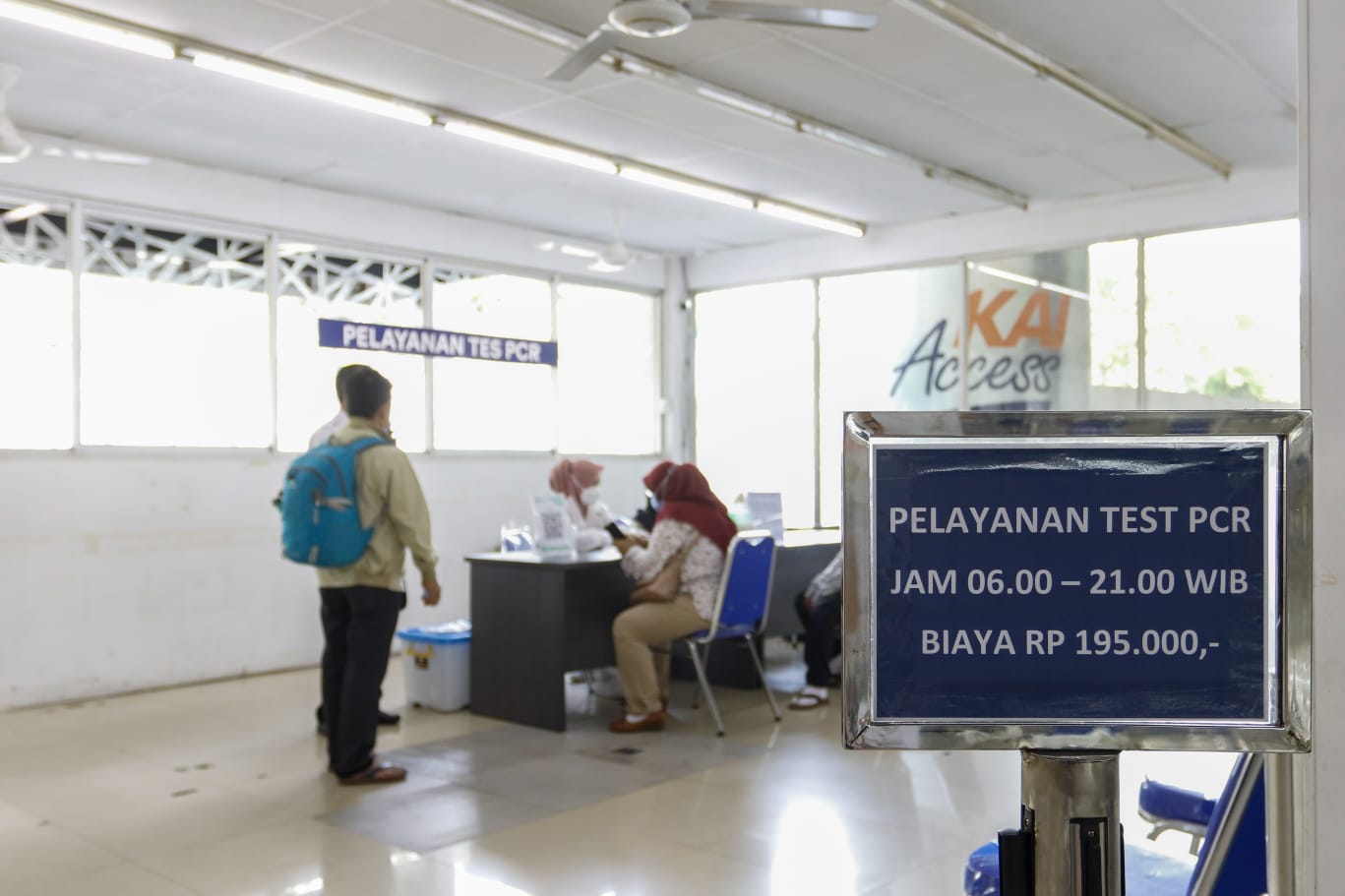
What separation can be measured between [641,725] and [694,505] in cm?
99

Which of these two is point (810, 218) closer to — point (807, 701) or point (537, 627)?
point (807, 701)

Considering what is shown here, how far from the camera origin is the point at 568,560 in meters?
5.07

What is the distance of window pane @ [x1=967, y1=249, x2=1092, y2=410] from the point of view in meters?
7.70

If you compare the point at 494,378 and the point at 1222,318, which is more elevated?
the point at 1222,318

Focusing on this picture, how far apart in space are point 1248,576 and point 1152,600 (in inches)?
3.1

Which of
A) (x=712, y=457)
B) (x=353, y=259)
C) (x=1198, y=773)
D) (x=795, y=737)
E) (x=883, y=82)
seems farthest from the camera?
(x=712, y=457)

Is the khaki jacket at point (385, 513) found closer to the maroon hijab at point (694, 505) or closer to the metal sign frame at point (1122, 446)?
the maroon hijab at point (694, 505)

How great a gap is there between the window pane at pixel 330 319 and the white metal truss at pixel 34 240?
125 cm

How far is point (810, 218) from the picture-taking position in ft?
26.5

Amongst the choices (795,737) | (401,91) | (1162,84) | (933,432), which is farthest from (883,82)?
(933,432)

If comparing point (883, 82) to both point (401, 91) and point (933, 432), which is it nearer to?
point (401, 91)

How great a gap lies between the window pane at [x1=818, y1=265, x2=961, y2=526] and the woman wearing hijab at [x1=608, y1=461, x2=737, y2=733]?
3.27 m

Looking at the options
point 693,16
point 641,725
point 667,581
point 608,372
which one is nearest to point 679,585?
point 667,581

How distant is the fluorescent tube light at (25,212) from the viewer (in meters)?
5.71
